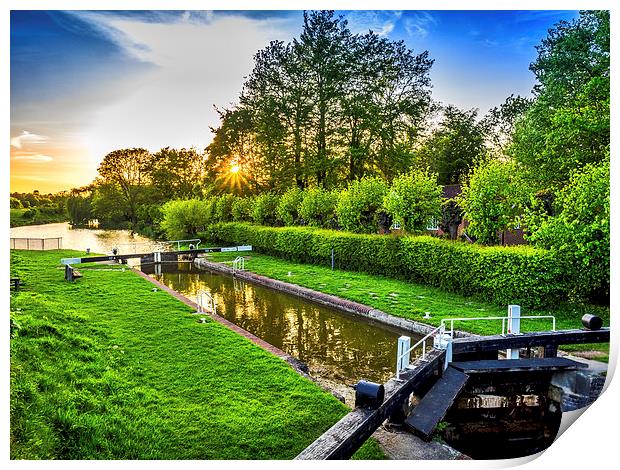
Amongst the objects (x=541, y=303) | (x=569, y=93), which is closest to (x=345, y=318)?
(x=541, y=303)

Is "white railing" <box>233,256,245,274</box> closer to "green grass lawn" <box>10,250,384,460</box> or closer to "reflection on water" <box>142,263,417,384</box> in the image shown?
"reflection on water" <box>142,263,417,384</box>

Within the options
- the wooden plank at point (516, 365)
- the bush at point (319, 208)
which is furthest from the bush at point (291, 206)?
the wooden plank at point (516, 365)

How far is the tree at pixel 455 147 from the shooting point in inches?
805

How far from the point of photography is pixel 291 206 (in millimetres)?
14992

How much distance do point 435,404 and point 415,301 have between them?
380 cm

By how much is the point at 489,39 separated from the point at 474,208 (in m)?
3.38

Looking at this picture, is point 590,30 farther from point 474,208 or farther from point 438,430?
point 438,430

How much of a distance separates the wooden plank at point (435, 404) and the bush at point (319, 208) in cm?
909

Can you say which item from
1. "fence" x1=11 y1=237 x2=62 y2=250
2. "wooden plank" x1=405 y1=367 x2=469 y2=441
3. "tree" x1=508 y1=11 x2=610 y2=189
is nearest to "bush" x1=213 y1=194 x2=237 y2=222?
"fence" x1=11 y1=237 x2=62 y2=250

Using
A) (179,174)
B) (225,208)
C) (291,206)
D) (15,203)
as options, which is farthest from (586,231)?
(179,174)

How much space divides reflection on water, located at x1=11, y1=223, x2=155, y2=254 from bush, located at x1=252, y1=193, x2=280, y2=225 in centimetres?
406
